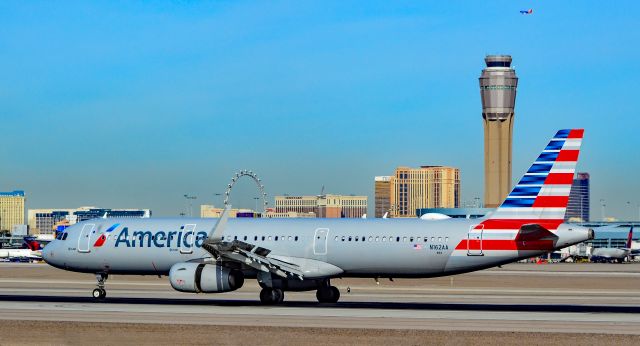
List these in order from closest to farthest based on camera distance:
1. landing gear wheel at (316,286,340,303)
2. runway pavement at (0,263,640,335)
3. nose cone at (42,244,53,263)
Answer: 1. runway pavement at (0,263,640,335)
2. landing gear wheel at (316,286,340,303)
3. nose cone at (42,244,53,263)

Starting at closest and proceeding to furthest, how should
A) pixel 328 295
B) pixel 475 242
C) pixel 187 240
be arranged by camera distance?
1. pixel 475 242
2. pixel 328 295
3. pixel 187 240

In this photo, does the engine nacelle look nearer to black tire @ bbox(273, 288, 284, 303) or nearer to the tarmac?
the tarmac

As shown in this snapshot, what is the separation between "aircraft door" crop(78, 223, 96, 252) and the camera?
51.1 metres

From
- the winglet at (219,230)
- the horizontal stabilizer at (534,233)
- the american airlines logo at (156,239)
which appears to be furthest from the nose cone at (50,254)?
the horizontal stabilizer at (534,233)

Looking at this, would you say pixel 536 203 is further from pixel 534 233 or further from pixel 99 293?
pixel 99 293

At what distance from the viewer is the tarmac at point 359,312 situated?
33.8m

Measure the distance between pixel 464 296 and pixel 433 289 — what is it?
827 cm

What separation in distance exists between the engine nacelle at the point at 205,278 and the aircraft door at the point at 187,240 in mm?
3422

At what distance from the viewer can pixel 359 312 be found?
41.7 metres


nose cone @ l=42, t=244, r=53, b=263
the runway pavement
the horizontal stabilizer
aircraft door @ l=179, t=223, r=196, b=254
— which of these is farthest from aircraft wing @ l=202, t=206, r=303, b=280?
nose cone @ l=42, t=244, r=53, b=263

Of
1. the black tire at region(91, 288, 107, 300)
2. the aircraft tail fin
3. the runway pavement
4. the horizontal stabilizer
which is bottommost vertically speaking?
the runway pavement

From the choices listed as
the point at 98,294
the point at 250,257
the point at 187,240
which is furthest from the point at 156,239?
the point at 250,257

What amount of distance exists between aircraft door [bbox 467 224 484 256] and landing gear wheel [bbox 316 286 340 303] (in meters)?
6.70

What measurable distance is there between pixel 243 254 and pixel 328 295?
4.80 meters
